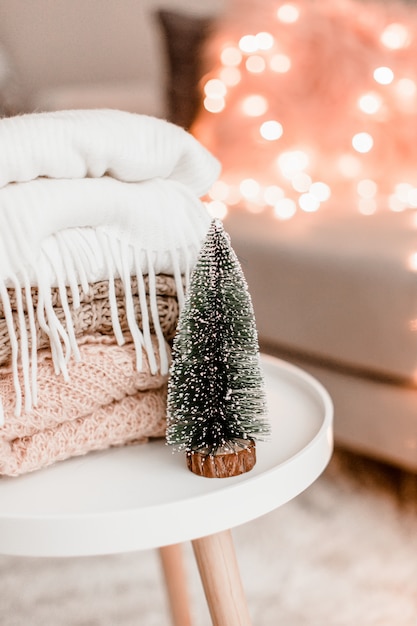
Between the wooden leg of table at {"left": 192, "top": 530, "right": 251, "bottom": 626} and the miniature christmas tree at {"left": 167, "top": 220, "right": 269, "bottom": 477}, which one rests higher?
the miniature christmas tree at {"left": 167, "top": 220, "right": 269, "bottom": 477}

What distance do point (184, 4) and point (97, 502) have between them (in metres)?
1.60

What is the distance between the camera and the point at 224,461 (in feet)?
1.65

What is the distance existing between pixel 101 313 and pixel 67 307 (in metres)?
0.04

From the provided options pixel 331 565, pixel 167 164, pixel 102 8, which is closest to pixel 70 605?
pixel 331 565

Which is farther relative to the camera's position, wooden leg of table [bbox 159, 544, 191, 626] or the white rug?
the white rug

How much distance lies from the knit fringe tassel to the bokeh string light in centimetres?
69

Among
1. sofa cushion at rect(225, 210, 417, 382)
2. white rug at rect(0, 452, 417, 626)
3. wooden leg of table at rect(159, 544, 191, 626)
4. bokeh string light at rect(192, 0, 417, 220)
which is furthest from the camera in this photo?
bokeh string light at rect(192, 0, 417, 220)

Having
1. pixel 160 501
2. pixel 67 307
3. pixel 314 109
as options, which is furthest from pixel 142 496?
pixel 314 109

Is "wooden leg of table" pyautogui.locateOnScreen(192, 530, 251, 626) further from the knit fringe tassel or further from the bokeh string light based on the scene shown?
the bokeh string light

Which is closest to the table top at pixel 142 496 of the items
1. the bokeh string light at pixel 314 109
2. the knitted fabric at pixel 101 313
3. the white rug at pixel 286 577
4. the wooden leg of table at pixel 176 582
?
the knitted fabric at pixel 101 313

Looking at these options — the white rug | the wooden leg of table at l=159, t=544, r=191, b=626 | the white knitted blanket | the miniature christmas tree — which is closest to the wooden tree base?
the miniature christmas tree

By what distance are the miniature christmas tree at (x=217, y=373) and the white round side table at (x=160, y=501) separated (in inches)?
0.8

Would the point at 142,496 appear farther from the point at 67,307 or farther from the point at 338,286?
the point at 338,286

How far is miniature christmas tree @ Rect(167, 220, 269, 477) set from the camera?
504 mm
